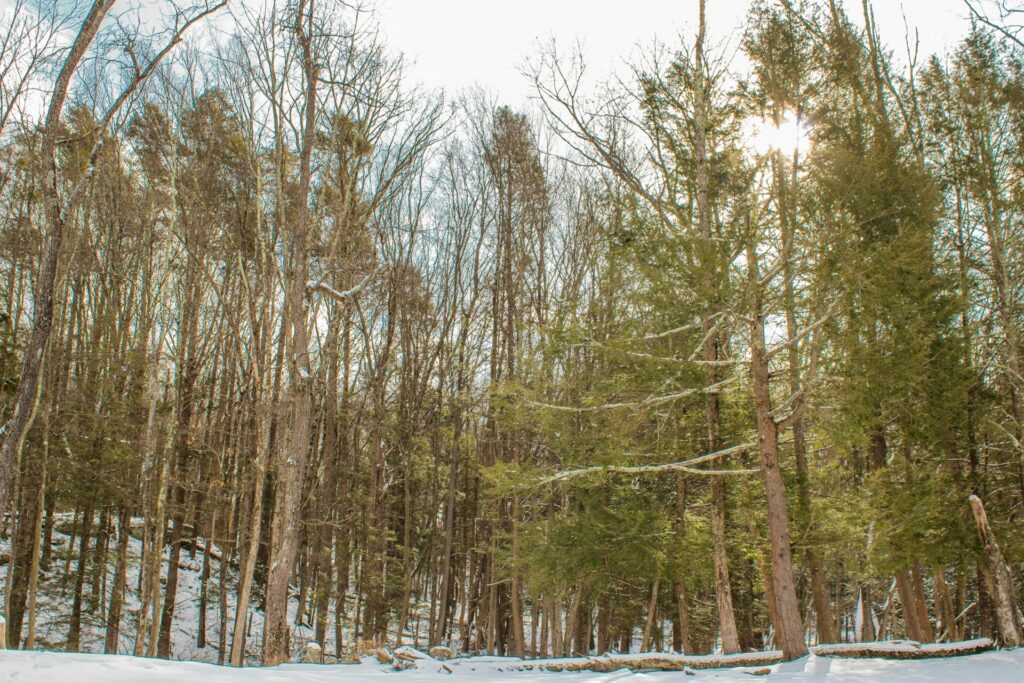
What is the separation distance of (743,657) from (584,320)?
4.70m

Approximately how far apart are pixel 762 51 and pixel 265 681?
10475 millimetres

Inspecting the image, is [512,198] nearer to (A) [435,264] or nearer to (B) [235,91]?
(A) [435,264]

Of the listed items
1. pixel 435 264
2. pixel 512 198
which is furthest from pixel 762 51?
pixel 435 264

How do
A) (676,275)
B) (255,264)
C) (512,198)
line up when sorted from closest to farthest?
1. (676,275)
2. (255,264)
3. (512,198)

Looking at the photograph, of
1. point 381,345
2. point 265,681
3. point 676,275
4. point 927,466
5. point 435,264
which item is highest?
A: point 435,264

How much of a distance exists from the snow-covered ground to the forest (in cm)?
89

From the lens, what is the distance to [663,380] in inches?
341

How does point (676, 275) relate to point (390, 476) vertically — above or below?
above

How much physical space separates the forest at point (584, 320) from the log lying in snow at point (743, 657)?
50cm

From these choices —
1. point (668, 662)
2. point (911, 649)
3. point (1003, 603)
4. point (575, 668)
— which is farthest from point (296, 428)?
point (1003, 603)

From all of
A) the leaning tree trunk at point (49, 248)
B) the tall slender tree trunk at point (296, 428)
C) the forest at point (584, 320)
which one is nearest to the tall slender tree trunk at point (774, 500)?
the forest at point (584, 320)

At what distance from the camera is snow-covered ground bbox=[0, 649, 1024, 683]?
159 inches

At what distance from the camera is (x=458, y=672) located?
22.4ft

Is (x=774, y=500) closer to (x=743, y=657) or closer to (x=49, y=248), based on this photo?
(x=743, y=657)
